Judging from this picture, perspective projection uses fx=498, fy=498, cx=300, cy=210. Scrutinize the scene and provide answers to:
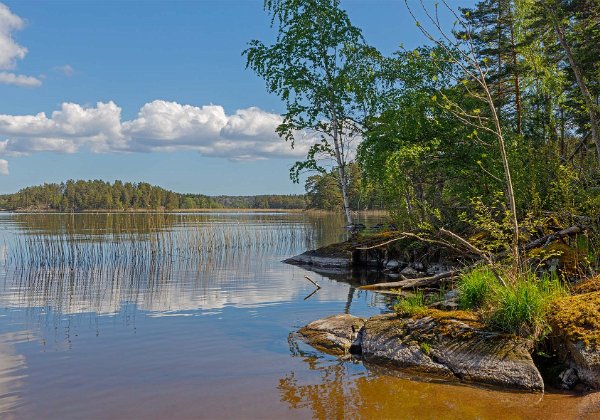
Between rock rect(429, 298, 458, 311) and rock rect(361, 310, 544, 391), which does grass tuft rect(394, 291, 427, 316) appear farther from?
rock rect(429, 298, 458, 311)

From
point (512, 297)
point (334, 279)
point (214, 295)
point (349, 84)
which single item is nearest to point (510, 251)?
point (512, 297)

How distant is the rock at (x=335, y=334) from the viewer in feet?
25.2

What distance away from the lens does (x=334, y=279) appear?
53.9 ft

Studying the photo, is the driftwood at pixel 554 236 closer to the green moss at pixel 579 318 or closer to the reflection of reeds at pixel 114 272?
the green moss at pixel 579 318

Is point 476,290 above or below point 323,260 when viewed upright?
above

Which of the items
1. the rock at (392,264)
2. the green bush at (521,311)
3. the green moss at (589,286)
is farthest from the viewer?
the rock at (392,264)

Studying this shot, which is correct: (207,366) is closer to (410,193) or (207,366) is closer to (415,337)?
(415,337)

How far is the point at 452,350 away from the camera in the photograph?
6590mm

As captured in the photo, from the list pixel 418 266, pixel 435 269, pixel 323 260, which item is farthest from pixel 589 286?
pixel 323 260

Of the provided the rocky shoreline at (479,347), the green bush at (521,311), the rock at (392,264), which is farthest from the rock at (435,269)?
the green bush at (521,311)

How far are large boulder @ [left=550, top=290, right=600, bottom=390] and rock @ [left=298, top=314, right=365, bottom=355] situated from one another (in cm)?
278

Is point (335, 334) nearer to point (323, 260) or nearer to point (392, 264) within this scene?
point (392, 264)

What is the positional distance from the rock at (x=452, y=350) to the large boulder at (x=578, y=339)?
396mm

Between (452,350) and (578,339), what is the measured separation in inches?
58.7
